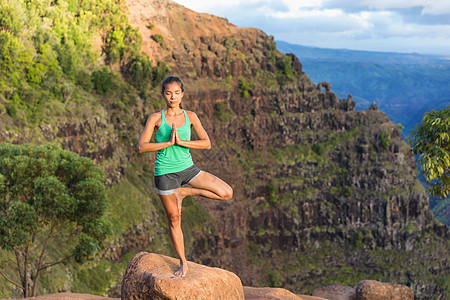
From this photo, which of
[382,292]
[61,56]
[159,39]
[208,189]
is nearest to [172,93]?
[208,189]

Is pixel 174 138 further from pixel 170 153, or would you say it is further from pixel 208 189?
pixel 208 189

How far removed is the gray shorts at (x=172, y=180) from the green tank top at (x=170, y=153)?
151 mm

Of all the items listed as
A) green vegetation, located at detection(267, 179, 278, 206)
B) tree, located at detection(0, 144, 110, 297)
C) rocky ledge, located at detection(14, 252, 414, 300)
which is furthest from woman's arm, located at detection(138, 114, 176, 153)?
green vegetation, located at detection(267, 179, 278, 206)

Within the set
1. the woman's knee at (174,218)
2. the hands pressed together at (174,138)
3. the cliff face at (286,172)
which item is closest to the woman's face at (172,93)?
the hands pressed together at (174,138)

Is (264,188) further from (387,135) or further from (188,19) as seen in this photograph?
(188,19)

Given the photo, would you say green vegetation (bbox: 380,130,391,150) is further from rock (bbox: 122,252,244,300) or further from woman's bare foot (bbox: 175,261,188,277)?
woman's bare foot (bbox: 175,261,188,277)

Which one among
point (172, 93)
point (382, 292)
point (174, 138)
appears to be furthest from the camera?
point (382, 292)

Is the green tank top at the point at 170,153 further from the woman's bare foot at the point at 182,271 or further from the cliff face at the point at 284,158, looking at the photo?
the cliff face at the point at 284,158

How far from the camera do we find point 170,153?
1487cm

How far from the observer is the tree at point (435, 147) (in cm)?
2364

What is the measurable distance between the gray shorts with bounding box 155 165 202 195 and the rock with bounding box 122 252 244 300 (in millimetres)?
3208

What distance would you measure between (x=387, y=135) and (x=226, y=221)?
2161 inches

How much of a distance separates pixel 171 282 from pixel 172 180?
361cm

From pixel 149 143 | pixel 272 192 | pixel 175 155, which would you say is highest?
pixel 149 143
